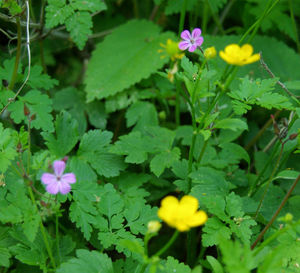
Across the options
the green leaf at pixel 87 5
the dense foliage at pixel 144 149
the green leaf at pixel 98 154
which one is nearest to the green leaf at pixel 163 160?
the dense foliage at pixel 144 149

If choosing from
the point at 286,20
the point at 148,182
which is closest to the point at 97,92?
the point at 148,182

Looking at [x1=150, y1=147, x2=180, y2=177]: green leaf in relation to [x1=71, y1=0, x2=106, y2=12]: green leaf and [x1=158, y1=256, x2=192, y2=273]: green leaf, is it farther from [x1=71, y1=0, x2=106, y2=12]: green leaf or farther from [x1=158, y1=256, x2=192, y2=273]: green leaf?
[x1=71, y1=0, x2=106, y2=12]: green leaf

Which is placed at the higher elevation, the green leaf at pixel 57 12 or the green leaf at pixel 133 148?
the green leaf at pixel 57 12

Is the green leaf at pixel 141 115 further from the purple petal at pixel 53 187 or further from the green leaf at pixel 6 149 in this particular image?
the purple petal at pixel 53 187

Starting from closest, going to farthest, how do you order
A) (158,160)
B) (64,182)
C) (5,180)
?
1. (64,182)
2. (5,180)
3. (158,160)

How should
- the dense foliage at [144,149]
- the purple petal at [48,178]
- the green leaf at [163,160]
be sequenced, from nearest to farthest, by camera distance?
1. the purple petal at [48,178]
2. the dense foliage at [144,149]
3. the green leaf at [163,160]

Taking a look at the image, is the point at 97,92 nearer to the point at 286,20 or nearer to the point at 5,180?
the point at 5,180

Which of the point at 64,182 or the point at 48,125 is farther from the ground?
the point at 64,182
